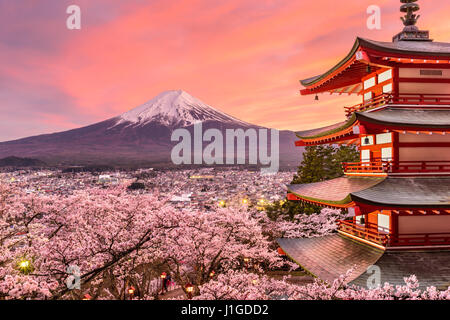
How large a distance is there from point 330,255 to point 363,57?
21.7 feet

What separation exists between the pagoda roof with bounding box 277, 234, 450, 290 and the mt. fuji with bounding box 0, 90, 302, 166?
1904 inches

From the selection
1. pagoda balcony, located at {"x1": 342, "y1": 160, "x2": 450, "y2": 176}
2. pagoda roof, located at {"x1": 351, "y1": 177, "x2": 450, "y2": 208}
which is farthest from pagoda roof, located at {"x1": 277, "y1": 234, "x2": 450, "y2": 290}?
pagoda balcony, located at {"x1": 342, "y1": 160, "x2": 450, "y2": 176}

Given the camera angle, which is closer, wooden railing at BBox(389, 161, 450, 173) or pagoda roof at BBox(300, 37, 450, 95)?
pagoda roof at BBox(300, 37, 450, 95)

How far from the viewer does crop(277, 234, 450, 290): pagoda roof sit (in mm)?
7391

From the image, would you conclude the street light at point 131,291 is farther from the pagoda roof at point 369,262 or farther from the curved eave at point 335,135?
the curved eave at point 335,135

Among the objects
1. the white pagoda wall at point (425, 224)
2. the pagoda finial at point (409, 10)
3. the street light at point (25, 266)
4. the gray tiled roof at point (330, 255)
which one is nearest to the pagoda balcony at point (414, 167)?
the white pagoda wall at point (425, 224)

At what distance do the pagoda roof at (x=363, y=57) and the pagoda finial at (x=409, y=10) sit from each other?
3.62 feet

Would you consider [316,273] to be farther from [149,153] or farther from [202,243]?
[149,153]

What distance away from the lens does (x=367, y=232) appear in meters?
9.77

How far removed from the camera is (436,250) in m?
8.45

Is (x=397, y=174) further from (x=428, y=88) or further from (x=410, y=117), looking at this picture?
(x=428, y=88)

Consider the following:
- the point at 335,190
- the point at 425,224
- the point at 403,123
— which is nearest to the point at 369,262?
the point at 425,224

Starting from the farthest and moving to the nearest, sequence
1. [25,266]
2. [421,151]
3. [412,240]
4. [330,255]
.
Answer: [25,266], [330,255], [421,151], [412,240]

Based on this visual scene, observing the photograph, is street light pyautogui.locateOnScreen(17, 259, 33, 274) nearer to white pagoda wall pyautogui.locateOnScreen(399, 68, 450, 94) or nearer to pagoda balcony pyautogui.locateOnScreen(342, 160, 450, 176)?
pagoda balcony pyautogui.locateOnScreen(342, 160, 450, 176)
